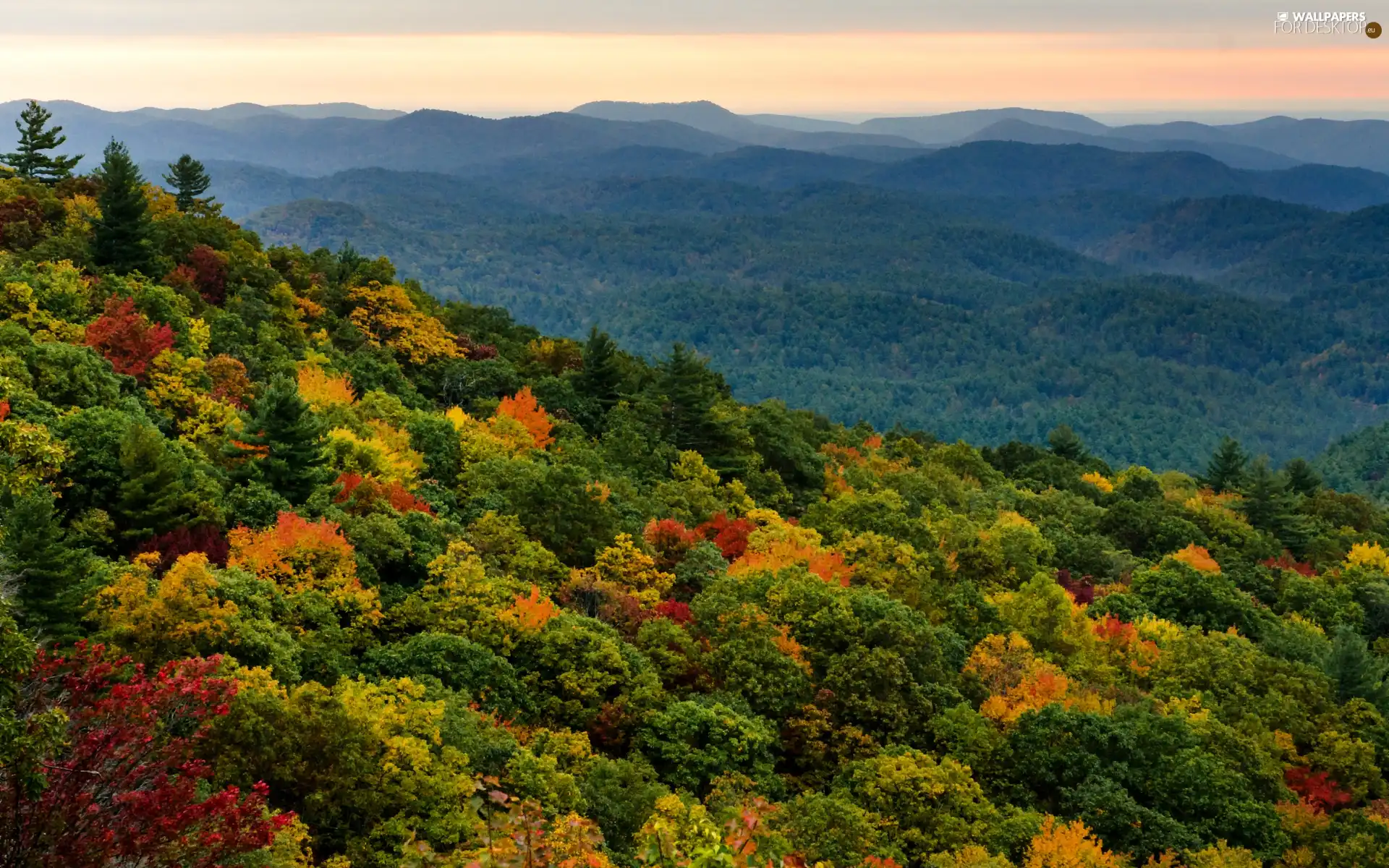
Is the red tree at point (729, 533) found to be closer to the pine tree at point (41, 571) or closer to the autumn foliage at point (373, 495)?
the autumn foliage at point (373, 495)

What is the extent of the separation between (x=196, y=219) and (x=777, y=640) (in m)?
50.3

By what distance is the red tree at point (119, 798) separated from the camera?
1193 centimetres

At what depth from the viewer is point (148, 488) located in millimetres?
28547

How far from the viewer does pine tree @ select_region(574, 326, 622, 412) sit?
217ft

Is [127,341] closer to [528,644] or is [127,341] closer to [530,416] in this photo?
[530,416]

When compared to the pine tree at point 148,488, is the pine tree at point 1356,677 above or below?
below

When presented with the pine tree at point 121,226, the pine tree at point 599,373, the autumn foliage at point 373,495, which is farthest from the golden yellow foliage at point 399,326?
the autumn foliage at point 373,495

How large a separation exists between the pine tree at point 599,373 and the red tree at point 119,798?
1973 inches

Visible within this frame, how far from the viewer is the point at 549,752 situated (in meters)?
24.7

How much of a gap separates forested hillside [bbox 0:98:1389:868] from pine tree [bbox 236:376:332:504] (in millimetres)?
143

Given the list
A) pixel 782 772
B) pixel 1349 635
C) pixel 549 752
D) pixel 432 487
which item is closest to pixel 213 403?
pixel 432 487

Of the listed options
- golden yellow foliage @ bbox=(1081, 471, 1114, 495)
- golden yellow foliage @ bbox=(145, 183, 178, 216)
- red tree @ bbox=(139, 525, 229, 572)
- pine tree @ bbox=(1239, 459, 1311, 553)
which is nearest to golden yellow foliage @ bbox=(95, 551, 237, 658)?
red tree @ bbox=(139, 525, 229, 572)

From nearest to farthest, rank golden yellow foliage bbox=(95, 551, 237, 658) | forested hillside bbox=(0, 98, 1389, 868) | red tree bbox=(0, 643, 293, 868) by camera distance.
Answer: red tree bbox=(0, 643, 293, 868) → forested hillside bbox=(0, 98, 1389, 868) → golden yellow foliage bbox=(95, 551, 237, 658)

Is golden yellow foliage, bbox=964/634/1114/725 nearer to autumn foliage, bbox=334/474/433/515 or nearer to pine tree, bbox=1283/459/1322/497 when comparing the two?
autumn foliage, bbox=334/474/433/515
